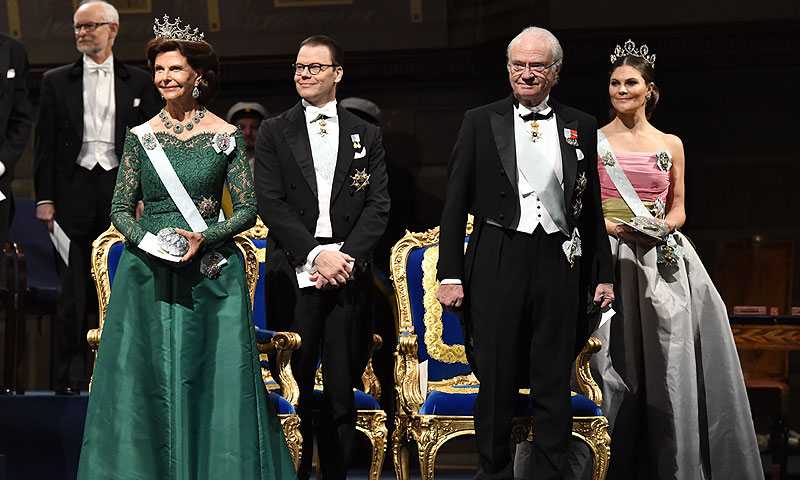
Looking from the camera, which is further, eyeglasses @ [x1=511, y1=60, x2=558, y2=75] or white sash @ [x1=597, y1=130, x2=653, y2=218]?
white sash @ [x1=597, y1=130, x2=653, y2=218]

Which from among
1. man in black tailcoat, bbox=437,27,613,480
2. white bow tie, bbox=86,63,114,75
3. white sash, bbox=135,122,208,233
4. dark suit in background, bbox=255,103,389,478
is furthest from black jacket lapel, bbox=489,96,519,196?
white bow tie, bbox=86,63,114,75

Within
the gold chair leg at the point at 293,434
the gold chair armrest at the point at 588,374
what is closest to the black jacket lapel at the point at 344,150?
the gold chair leg at the point at 293,434

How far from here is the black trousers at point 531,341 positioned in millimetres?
3424

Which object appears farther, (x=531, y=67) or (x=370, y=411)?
(x=370, y=411)

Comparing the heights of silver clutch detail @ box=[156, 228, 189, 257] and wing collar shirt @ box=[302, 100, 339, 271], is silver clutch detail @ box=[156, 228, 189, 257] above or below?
below

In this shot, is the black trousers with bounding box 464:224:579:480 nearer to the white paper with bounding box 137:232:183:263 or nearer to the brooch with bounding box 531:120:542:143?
the brooch with bounding box 531:120:542:143

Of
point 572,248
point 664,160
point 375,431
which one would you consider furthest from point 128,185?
point 664,160

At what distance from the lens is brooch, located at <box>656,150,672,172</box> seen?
451 cm

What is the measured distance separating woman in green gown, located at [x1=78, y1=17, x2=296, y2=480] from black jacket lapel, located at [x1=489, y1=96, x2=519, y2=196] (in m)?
0.81

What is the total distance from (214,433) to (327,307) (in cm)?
56

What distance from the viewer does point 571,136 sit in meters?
3.56

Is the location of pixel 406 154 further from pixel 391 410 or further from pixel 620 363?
pixel 620 363

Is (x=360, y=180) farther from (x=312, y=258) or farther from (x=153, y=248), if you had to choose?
(x=153, y=248)

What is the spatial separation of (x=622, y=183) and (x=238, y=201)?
1.64 meters
